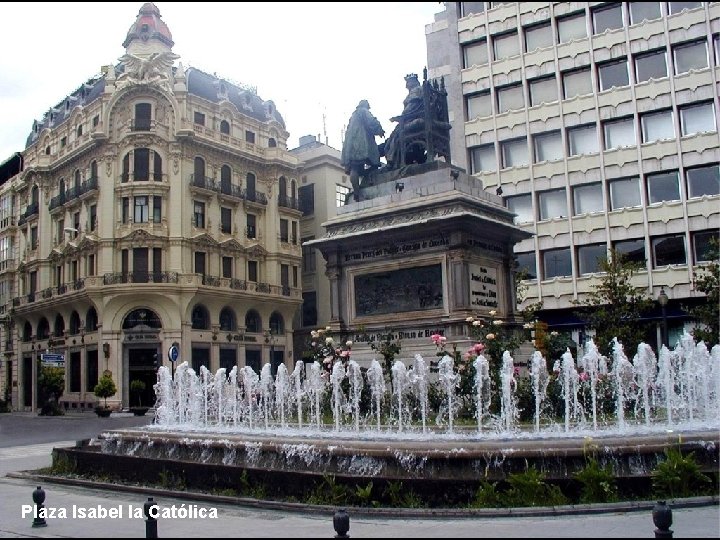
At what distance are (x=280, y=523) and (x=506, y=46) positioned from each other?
128 feet

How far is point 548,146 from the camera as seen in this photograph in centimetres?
4194

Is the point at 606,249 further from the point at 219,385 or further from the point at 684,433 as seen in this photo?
the point at 684,433

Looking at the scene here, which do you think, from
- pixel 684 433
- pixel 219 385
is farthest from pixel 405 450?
pixel 219 385

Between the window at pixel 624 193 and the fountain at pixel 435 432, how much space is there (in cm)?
2358

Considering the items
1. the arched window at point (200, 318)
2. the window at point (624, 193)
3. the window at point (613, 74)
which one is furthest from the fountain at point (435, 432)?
the arched window at point (200, 318)

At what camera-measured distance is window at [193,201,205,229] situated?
50719 millimetres

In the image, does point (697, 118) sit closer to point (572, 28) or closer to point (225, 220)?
point (572, 28)

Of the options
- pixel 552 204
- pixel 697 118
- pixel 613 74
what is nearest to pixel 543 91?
pixel 613 74

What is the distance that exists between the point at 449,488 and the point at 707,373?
29.3ft

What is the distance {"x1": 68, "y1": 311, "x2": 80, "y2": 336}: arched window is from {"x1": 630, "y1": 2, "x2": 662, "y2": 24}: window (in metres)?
39.1

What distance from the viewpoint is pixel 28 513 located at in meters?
10.9

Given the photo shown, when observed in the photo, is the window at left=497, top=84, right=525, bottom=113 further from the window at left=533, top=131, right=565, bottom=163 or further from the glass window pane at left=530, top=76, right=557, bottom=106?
the window at left=533, top=131, right=565, bottom=163

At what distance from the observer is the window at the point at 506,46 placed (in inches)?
1704

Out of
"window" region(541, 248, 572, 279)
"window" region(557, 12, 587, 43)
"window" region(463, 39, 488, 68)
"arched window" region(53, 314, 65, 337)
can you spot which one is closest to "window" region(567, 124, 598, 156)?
"window" region(557, 12, 587, 43)
